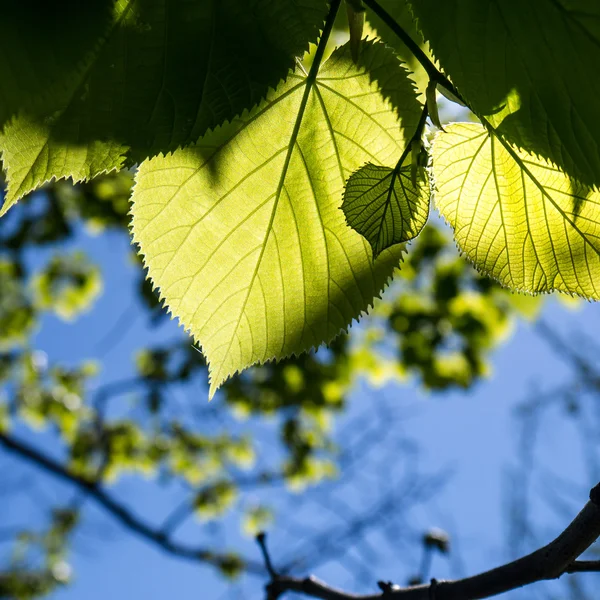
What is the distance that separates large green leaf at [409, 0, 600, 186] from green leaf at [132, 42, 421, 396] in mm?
133

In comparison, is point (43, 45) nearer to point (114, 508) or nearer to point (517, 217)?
point (517, 217)

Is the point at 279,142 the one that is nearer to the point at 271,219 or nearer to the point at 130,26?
the point at 271,219

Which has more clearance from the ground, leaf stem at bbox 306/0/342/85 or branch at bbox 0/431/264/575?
branch at bbox 0/431/264/575

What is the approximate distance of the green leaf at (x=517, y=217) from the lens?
0.74 m

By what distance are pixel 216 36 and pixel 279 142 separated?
0.19 meters

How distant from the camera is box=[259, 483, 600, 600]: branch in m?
0.61

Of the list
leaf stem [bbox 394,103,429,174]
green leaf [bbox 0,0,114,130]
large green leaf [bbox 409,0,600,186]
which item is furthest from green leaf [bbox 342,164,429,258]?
green leaf [bbox 0,0,114,130]

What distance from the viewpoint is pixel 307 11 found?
2.00 feet

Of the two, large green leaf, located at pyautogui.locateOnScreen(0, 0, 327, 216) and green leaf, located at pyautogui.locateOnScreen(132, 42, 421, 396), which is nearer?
large green leaf, located at pyautogui.locateOnScreen(0, 0, 327, 216)

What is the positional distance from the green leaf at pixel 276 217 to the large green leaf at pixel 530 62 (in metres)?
0.13

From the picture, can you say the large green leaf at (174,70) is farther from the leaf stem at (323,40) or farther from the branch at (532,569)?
the branch at (532,569)

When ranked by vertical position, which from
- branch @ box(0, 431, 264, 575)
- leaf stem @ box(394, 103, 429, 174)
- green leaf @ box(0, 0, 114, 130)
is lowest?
leaf stem @ box(394, 103, 429, 174)

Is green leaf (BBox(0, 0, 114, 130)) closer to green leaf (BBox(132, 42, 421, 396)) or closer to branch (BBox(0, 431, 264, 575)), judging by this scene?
green leaf (BBox(132, 42, 421, 396))

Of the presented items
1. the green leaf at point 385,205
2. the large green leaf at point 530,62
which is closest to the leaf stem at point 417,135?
the green leaf at point 385,205
